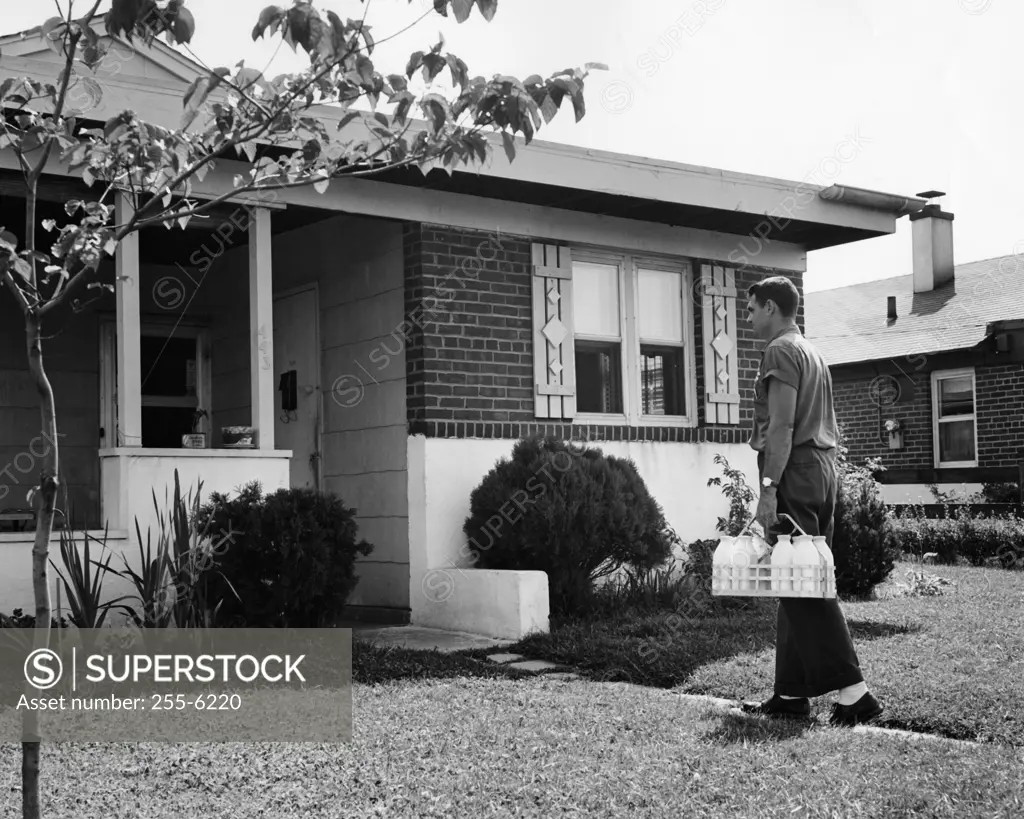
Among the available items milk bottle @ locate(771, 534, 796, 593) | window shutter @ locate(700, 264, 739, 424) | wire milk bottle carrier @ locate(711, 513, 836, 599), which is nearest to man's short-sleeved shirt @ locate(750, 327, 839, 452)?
wire milk bottle carrier @ locate(711, 513, 836, 599)

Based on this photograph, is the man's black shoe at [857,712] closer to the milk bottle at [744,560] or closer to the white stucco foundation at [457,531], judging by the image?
the milk bottle at [744,560]

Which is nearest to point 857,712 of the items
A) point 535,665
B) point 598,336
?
point 535,665

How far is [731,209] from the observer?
9.98 meters

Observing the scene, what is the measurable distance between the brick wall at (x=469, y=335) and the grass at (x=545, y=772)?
3.86m

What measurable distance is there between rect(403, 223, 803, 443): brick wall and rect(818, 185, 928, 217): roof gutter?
9.27ft

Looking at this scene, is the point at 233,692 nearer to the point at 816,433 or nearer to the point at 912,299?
the point at 816,433

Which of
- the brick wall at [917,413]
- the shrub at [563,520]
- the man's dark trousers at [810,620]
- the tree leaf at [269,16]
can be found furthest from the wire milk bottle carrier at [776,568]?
the brick wall at [917,413]

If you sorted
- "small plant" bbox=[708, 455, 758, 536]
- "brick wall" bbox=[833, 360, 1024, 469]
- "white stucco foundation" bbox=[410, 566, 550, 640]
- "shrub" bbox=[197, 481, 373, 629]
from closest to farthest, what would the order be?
"shrub" bbox=[197, 481, 373, 629] < "white stucco foundation" bbox=[410, 566, 550, 640] < "small plant" bbox=[708, 455, 758, 536] < "brick wall" bbox=[833, 360, 1024, 469]

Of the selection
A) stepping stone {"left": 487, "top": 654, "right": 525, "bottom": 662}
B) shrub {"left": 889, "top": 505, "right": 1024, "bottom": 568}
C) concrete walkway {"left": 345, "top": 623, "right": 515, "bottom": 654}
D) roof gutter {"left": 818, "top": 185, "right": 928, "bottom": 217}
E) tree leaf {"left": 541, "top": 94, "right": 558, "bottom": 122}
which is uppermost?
roof gutter {"left": 818, "top": 185, "right": 928, "bottom": 217}

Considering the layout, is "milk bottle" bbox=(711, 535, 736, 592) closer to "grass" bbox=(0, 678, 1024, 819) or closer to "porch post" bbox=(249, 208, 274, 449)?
"grass" bbox=(0, 678, 1024, 819)

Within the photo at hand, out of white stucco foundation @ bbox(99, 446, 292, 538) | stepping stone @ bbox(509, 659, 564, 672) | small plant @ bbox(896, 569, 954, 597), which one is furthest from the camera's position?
small plant @ bbox(896, 569, 954, 597)

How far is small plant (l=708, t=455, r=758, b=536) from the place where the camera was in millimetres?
10305

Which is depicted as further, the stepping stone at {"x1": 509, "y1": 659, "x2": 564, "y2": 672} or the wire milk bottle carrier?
the stepping stone at {"x1": 509, "y1": 659, "x2": 564, "y2": 672}

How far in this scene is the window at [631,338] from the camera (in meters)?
10.1
